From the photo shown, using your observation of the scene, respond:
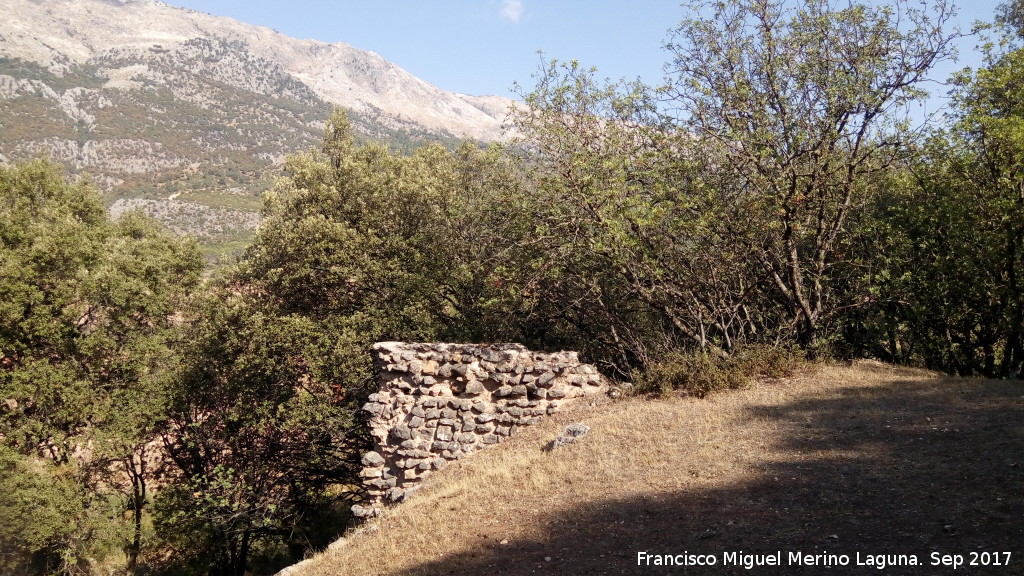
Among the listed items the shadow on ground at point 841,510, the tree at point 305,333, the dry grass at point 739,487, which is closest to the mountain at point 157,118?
the tree at point 305,333

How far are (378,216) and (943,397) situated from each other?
42.1ft

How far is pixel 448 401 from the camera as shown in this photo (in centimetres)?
1188

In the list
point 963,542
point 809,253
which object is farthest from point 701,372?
point 963,542

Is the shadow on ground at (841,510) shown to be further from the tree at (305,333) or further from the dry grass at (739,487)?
the tree at (305,333)

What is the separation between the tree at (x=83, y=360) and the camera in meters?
15.1

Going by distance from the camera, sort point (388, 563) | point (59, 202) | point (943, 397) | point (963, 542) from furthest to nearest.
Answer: point (59, 202) < point (943, 397) < point (388, 563) < point (963, 542)

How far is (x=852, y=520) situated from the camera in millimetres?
6133

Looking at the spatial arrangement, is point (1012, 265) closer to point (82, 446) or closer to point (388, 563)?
point (388, 563)

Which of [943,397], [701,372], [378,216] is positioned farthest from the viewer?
[378,216]

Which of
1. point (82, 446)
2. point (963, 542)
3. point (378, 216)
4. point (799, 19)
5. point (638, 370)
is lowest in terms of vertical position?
point (82, 446)

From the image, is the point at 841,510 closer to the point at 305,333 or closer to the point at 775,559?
the point at 775,559

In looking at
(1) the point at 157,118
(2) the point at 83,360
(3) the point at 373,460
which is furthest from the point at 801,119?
(1) the point at 157,118

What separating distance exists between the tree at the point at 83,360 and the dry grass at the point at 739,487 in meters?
9.55

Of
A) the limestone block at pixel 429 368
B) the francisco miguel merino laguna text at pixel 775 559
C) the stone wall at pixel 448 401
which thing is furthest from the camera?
the limestone block at pixel 429 368
